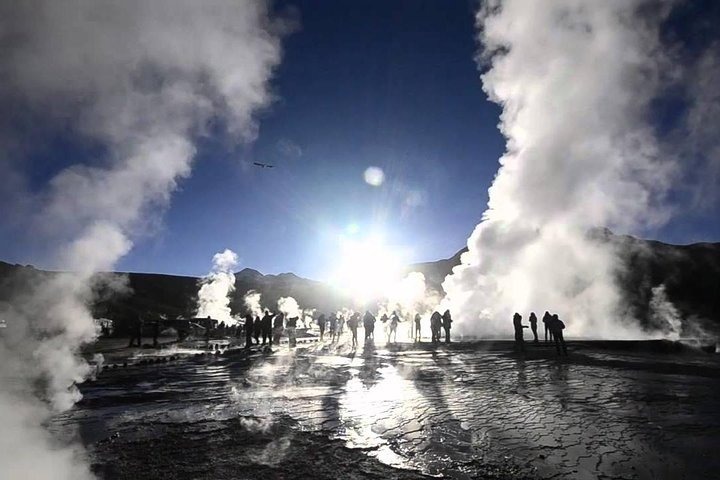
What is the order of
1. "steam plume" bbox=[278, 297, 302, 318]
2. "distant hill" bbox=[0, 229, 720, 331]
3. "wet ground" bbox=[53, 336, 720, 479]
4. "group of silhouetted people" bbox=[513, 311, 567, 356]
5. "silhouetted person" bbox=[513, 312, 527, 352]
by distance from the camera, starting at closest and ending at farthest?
"wet ground" bbox=[53, 336, 720, 479] < "group of silhouetted people" bbox=[513, 311, 567, 356] < "silhouetted person" bbox=[513, 312, 527, 352] < "distant hill" bbox=[0, 229, 720, 331] < "steam plume" bbox=[278, 297, 302, 318]

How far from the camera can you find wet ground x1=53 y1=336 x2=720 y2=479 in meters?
4.56

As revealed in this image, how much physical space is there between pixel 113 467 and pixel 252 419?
2.37 metres

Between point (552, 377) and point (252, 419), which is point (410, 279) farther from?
point (252, 419)

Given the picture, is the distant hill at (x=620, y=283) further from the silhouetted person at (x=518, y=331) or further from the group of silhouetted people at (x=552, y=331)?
the silhouetted person at (x=518, y=331)

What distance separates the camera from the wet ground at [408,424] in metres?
4.56

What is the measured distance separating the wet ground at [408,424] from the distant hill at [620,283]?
31.3 meters

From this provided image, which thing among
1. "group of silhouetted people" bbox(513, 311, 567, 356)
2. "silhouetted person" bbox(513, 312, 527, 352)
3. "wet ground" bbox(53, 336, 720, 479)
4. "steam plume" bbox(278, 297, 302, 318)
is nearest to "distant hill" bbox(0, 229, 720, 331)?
"steam plume" bbox(278, 297, 302, 318)

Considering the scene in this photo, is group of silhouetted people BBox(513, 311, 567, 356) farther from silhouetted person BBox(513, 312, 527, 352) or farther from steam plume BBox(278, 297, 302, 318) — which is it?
steam plume BBox(278, 297, 302, 318)

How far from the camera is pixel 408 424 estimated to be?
20.6 feet

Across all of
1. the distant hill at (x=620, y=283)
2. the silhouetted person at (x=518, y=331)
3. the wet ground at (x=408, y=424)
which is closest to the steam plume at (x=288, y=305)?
the distant hill at (x=620, y=283)

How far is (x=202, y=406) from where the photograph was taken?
7.75m

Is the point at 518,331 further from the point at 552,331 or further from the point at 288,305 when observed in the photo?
the point at 288,305

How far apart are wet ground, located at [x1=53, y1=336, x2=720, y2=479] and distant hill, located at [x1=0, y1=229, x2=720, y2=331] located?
3134cm

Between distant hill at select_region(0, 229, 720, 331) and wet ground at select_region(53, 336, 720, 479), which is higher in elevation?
distant hill at select_region(0, 229, 720, 331)
